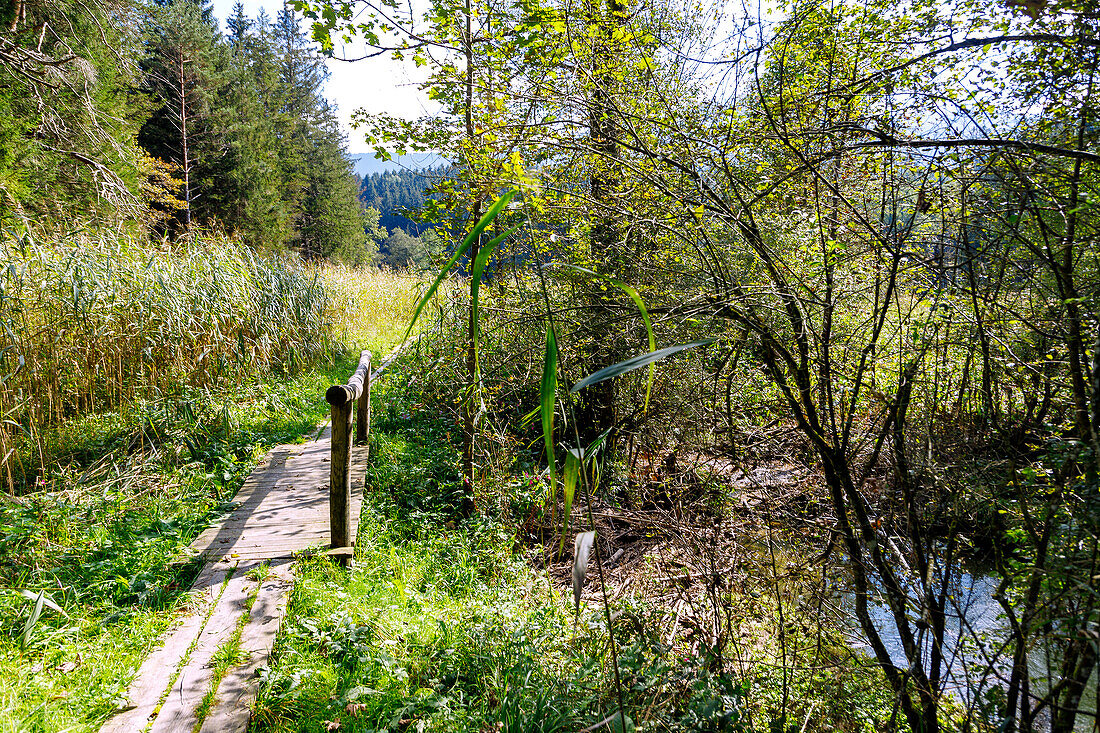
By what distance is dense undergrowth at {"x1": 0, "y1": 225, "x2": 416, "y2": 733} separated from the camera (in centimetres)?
265

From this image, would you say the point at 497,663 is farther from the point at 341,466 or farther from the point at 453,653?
the point at 341,466

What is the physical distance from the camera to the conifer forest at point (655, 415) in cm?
Answer: 187

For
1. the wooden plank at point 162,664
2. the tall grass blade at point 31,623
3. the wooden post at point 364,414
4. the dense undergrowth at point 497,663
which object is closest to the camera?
the wooden plank at point 162,664

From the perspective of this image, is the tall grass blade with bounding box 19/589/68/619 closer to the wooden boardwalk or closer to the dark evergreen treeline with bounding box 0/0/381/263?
the wooden boardwalk

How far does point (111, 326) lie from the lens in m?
4.79

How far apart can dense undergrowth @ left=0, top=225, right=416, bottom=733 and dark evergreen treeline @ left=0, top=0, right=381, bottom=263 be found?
8.14 ft

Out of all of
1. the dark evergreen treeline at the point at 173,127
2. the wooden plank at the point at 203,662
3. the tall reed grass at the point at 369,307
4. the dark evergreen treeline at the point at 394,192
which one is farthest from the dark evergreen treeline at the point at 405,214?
the dark evergreen treeline at the point at 173,127

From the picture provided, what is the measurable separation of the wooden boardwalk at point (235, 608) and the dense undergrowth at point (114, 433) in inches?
4.9

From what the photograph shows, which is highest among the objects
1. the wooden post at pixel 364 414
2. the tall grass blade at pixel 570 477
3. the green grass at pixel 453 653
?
the tall grass blade at pixel 570 477

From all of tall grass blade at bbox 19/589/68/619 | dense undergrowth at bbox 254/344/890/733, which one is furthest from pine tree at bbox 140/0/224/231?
dense undergrowth at bbox 254/344/890/733

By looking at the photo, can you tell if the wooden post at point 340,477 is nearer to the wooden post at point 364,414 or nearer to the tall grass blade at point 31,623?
the tall grass blade at point 31,623

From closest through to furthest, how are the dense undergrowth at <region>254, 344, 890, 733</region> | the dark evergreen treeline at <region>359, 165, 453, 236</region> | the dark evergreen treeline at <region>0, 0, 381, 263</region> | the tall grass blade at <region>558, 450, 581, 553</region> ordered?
the tall grass blade at <region>558, 450, 581, 553</region>, the dense undergrowth at <region>254, 344, 890, 733</region>, the dark evergreen treeline at <region>359, 165, 453, 236</region>, the dark evergreen treeline at <region>0, 0, 381, 263</region>

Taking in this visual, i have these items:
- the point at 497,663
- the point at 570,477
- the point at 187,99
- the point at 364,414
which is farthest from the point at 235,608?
the point at 187,99

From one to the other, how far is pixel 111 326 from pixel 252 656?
378 cm
